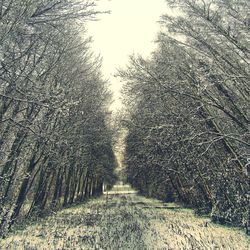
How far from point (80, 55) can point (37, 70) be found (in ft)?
15.7

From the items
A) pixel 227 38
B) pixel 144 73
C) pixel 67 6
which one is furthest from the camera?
pixel 144 73

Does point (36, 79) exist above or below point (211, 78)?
above

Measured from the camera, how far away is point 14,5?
6.20 metres

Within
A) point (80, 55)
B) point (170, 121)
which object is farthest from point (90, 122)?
point (170, 121)

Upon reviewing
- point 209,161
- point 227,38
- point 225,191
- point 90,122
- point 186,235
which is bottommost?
point 186,235

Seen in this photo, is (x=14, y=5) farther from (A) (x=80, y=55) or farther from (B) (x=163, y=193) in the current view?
(B) (x=163, y=193)

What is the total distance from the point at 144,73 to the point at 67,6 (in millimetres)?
4976

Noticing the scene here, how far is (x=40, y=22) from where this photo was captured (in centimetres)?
682

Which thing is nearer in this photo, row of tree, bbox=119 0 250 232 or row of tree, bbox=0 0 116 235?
row of tree, bbox=0 0 116 235

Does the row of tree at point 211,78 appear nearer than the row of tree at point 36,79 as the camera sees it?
No

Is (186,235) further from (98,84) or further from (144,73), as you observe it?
(98,84)

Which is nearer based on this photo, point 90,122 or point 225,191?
point 225,191

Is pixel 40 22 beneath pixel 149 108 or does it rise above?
beneath

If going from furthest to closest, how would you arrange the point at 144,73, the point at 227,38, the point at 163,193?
the point at 163,193 → the point at 144,73 → the point at 227,38
